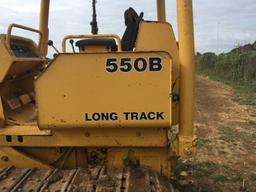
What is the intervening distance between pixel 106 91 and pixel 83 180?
73cm

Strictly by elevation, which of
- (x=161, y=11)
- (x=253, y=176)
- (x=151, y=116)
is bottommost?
(x=253, y=176)

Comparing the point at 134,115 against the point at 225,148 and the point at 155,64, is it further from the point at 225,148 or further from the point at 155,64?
the point at 225,148

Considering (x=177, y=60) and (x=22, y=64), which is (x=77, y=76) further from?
(x=22, y=64)

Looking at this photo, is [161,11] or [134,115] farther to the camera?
[161,11]

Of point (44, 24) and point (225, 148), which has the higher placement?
point (44, 24)

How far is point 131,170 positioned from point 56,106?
2.79 ft

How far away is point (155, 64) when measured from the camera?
11.2ft

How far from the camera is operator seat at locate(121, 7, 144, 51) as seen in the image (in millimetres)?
4348

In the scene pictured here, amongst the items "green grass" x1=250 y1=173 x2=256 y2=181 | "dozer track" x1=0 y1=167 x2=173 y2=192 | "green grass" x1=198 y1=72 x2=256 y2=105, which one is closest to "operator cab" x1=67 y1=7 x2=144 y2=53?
"dozer track" x1=0 y1=167 x2=173 y2=192

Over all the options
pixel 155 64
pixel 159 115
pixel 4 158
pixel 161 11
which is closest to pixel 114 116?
pixel 159 115

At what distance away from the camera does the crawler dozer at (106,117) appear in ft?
11.2

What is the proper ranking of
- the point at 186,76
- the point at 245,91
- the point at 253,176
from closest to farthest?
the point at 186,76 → the point at 253,176 → the point at 245,91

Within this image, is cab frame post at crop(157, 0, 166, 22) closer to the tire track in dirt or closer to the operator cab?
the operator cab

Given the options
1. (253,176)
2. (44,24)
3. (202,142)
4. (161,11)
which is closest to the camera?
(161,11)
